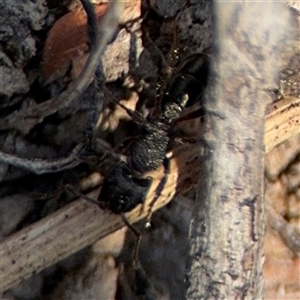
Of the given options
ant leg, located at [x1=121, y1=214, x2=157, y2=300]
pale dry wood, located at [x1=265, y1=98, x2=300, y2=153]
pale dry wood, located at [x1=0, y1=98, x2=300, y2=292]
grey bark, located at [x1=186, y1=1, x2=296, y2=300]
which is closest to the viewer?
grey bark, located at [x1=186, y1=1, x2=296, y2=300]

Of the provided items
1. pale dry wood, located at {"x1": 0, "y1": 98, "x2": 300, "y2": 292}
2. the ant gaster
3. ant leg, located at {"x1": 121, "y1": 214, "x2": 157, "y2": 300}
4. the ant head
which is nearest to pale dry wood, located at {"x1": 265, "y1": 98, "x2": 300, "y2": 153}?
pale dry wood, located at {"x1": 0, "y1": 98, "x2": 300, "y2": 292}

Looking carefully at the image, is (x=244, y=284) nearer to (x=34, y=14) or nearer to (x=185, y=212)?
(x=185, y=212)

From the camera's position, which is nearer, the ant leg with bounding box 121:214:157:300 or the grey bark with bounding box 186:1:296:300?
the grey bark with bounding box 186:1:296:300

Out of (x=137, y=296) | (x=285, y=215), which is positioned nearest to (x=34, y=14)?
(x=137, y=296)

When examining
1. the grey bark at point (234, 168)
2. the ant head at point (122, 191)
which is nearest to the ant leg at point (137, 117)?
the ant head at point (122, 191)

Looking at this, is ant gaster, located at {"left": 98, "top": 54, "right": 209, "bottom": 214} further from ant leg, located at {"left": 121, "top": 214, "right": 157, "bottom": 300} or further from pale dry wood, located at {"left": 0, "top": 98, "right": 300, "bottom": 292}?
ant leg, located at {"left": 121, "top": 214, "right": 157, "bottom": 300}

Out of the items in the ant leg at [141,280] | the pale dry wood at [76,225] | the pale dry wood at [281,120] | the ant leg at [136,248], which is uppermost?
the pale dry wood at [281,120]

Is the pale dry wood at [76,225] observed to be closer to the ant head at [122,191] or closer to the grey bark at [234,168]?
the ant head at [122,191]
